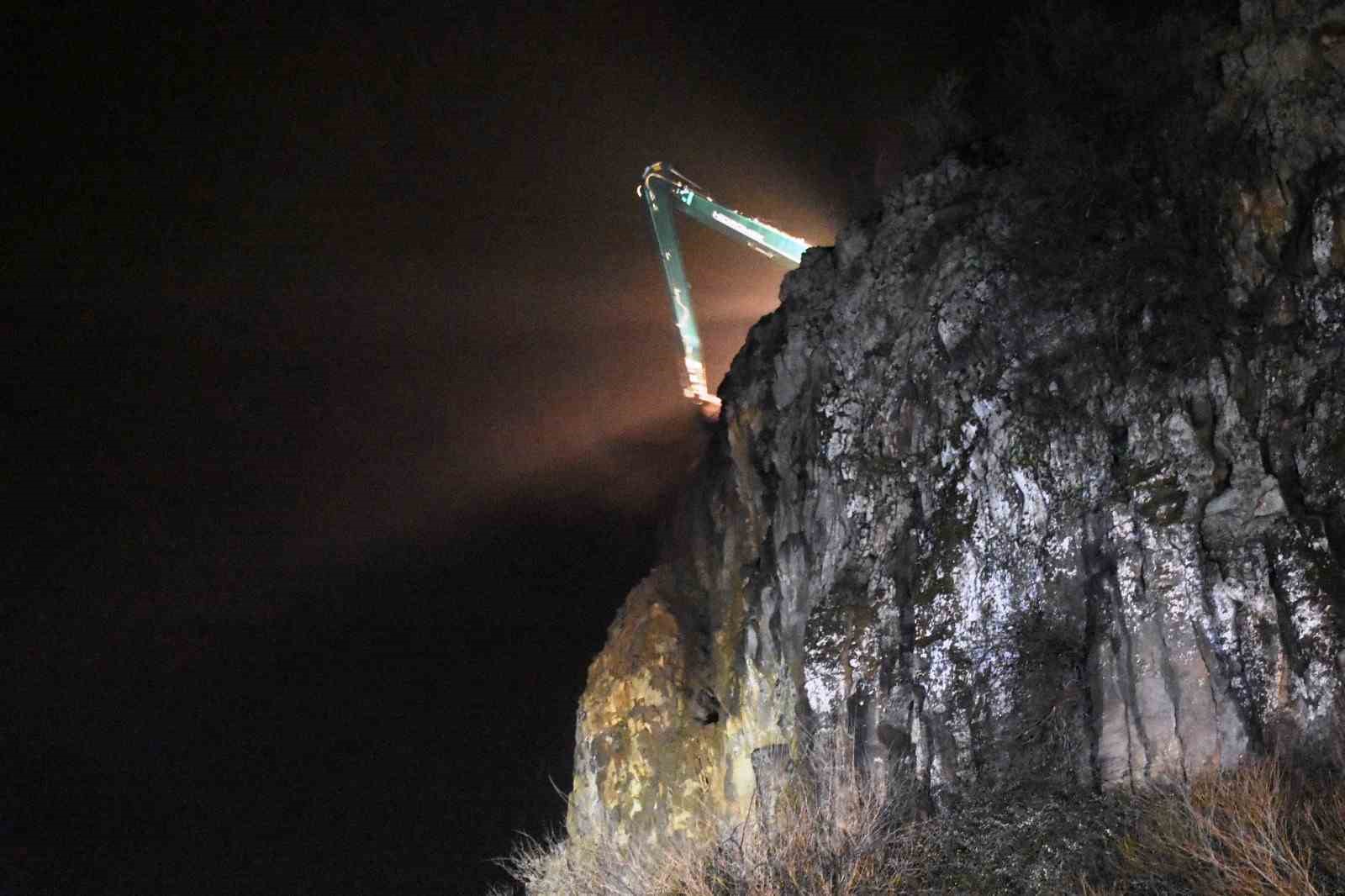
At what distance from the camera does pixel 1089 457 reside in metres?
14.4

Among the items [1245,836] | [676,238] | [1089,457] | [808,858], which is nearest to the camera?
[1245,836]

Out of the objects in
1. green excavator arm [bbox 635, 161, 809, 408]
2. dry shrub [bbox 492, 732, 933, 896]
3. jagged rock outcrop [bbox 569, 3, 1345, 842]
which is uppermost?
green excavator arm [bbox 635, 161, 809, 408]

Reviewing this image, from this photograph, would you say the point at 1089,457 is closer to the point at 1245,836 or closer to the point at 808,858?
the point at 1245,836

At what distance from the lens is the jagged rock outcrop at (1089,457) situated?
487 inches

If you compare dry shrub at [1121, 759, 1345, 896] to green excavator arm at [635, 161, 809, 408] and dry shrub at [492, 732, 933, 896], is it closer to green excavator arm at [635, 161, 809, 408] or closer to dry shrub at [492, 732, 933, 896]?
dry shrub at [492, 732, 933, 896]

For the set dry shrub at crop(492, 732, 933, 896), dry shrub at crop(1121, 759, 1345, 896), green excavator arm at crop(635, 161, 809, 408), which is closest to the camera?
dry shrub at crop(1121, 759, 1345, 896)

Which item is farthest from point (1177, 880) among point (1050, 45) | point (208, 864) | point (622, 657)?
point (208, 864)

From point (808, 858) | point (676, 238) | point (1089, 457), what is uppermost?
point (676, 238)

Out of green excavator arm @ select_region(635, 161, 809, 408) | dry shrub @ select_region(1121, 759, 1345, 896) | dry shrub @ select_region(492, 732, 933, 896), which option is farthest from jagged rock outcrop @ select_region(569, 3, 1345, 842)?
green excavator arm @ select_region(635, 161, 809, 408)

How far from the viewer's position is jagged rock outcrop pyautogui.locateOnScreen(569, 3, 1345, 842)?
40.6 ft

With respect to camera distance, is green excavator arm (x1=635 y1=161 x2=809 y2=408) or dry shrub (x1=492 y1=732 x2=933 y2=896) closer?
dry shrub (x1=492 y1=732 x2=933 y2=896)

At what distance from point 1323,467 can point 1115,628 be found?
3180 mm

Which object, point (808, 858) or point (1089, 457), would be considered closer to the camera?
point (808, 858)

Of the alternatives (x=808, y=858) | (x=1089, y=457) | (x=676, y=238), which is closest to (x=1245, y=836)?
(x=808, y=858)
